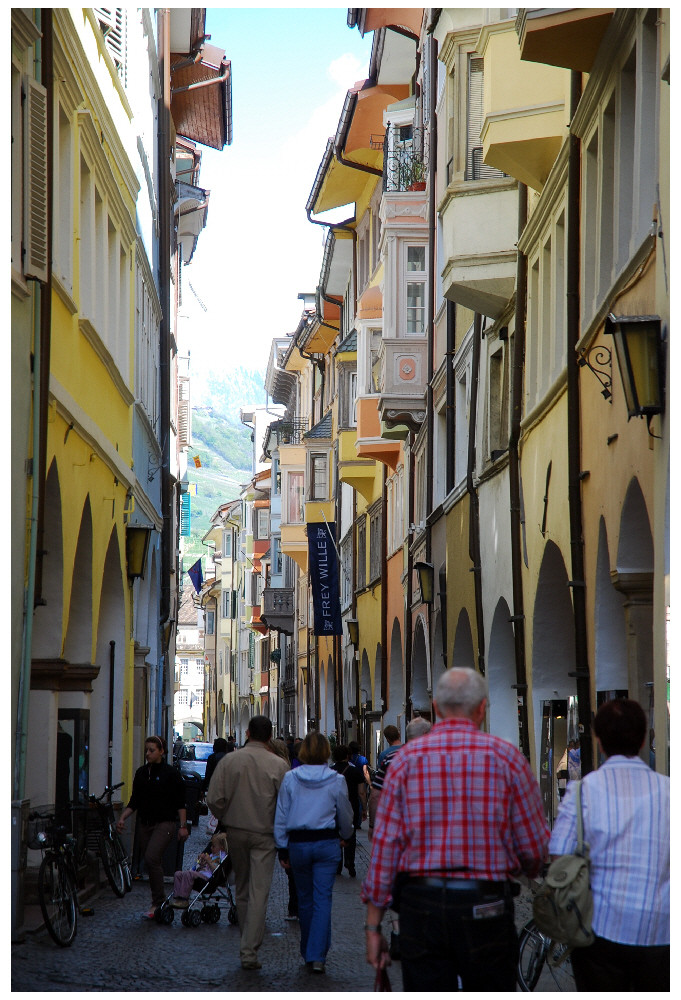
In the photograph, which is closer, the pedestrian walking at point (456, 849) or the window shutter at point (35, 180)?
the pedestrian walking at point (456, 849)

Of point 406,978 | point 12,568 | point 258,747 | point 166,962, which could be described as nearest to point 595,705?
point 258,747

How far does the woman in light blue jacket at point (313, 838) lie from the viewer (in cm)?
1019

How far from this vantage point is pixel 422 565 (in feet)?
78.4

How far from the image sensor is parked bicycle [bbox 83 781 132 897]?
15.3m

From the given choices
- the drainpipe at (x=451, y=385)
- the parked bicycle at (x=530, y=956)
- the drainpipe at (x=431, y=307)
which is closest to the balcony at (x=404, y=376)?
the drainpipe at (x=431, y=307)

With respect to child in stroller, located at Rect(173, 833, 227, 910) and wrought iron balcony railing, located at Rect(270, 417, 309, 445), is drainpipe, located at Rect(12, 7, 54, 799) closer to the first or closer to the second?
child in stroller, located at Rect(173, 833, 227, 910)

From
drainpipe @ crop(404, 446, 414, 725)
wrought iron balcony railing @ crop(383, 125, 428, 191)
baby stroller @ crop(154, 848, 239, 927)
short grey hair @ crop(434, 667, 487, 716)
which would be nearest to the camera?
short grey hair @ crop(434, 667, 487, 716)

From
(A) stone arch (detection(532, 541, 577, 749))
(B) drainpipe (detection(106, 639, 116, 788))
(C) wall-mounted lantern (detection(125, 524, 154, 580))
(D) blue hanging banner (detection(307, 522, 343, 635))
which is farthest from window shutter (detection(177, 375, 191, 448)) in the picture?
(A) stone arch (detection(532, 541, 577, 749))

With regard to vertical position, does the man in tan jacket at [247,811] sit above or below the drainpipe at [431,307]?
below

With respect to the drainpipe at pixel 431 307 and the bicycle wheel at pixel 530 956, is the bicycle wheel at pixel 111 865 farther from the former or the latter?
the drainpipe at pixel 431 307

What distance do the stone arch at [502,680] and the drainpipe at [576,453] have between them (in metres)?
Result: 5.60

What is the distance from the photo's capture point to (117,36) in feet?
64.2

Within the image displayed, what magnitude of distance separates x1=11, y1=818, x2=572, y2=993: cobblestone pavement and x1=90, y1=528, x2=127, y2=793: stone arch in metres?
4.07

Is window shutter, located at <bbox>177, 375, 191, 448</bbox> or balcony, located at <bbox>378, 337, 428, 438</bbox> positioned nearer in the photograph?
balcony, located at <bbox>378, 337, 428, 438</bbox>
